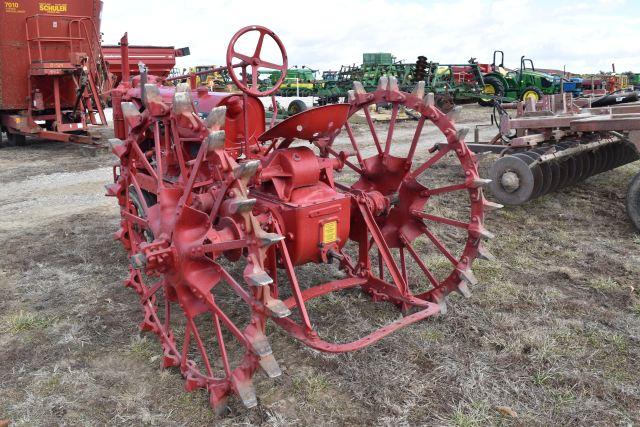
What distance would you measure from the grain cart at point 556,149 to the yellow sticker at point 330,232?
10.8 feet

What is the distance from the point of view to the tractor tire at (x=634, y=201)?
5117 millimetres

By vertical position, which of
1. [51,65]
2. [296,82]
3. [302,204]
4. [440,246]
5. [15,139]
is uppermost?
[296,82]

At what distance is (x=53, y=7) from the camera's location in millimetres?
9578

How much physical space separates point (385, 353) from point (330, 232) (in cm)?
82

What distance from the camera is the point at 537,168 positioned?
581 centimetres

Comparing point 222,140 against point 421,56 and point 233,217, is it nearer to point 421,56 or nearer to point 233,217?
point 233,217

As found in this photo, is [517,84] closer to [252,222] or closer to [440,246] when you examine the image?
[440,246]

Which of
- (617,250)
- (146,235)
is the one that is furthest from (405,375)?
(617,250)

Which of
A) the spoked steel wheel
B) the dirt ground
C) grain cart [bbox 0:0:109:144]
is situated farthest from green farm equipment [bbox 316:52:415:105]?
the spoked steel wheel

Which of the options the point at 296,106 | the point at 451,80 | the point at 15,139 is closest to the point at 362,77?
the point at 451,80

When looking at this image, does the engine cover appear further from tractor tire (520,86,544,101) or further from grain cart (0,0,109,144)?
tractor tire (520,86,544,101)

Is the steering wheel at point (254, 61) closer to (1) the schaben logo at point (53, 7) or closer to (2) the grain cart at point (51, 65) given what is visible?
(2) the grain cart at point (51, 65)

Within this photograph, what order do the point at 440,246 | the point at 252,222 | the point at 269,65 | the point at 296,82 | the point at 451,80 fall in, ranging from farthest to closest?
the point at 296,82 → the point at 451,80 → the point at 440,246 → the point at 269,65 → the point at 252,222

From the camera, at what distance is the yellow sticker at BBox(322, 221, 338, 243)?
314cm
